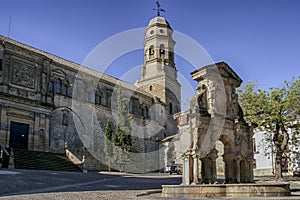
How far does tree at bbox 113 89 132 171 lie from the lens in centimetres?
3300

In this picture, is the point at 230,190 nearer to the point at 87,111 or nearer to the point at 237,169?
the point at 237,169

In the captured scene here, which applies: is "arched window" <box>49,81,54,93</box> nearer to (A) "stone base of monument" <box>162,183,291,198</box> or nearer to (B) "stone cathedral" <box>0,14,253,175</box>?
(B) "stone cathedral" <box>0,14,253,175</box>

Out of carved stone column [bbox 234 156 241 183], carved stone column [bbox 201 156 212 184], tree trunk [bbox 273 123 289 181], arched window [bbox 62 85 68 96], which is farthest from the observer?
arched window [bbox 62 85 68 96]

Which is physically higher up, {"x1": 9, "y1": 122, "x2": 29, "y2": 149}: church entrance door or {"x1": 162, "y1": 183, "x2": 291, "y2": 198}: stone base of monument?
{"x1": 9, "y1": 122, "x2": 29, "y2": 149}: church entrance door

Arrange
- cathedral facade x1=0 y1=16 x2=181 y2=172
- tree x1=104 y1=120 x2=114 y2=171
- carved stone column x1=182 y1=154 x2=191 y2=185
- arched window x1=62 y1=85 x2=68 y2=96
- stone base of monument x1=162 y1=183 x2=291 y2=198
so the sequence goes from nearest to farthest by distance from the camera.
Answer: stone base of monument x1=162 y1=183 x2=291 y2=198 → carved stone column x1=182 y1=154 x2=191 y2=185 → cathedral facade x1=0 y1=16 x2=181 y2=172 → tree x1=104 y1=120 x2=114 y2=171 → arched window x1=62 y1=85 x2=68 y2=96

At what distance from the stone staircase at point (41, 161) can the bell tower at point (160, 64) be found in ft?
84.5

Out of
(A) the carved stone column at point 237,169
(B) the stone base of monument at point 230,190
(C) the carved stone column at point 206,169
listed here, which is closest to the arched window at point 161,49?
(A) the carved stone column at point 237,169

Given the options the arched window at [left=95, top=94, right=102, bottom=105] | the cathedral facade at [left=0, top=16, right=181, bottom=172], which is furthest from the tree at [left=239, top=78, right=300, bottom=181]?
the arched window at [left=95, top=94, right=102, bottom=105]

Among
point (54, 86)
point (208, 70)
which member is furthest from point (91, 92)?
point (208, 70)

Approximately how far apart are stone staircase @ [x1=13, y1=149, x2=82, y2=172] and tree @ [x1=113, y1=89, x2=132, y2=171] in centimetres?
561

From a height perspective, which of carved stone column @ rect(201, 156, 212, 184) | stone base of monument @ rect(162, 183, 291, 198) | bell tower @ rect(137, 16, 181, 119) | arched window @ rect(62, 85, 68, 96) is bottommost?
stone base of monument @ rect(162, 183, 291, 198)

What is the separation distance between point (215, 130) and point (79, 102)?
976 inches

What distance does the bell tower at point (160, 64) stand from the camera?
173 feet

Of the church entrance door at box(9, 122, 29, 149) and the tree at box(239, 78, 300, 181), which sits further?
the church entrance door at box(9, 122, 29, 149)
